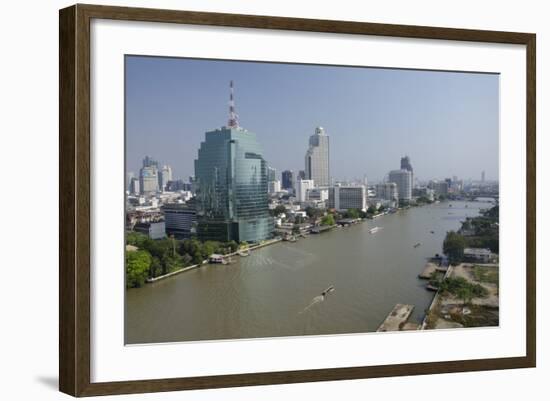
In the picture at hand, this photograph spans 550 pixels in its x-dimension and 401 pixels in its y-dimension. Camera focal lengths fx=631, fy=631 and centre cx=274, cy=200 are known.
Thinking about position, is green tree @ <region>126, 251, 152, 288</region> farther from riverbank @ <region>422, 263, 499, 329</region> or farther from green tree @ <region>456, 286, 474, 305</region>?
green tree @ <region>456, 286, 474, 305</region>

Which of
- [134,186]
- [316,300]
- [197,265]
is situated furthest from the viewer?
[316,300]

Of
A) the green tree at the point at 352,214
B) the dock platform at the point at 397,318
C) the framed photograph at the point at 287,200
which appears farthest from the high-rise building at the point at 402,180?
the dock platform at the point at 397,318

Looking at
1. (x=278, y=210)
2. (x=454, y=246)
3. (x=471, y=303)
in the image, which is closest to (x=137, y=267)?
(x=278, y=210)

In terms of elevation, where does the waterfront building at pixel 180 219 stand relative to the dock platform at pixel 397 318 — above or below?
above

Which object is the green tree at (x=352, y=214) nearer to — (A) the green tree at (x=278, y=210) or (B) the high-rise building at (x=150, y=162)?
(A) the green tree at (x=278, y=210)

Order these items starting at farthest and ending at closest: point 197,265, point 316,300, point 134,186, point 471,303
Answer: point 471,303 < point 316,300 < point 197,265 < point 134,186

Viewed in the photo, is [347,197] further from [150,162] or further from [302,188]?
[150,162]

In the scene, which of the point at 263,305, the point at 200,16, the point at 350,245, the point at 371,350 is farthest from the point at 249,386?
the point at 200,16

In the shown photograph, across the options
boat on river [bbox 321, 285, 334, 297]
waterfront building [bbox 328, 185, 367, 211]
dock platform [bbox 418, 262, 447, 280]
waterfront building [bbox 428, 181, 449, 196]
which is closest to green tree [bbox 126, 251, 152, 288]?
boat on river [bbox 321, 285, 334, 297]
